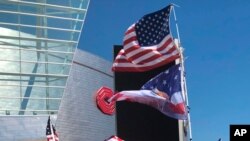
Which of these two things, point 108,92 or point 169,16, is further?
point 108,92

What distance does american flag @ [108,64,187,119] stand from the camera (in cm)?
1538

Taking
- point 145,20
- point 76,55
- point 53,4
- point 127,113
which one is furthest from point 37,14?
point 145,20

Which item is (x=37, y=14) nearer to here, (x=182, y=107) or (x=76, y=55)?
(x=76, y=55)

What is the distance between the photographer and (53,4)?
6038 cm

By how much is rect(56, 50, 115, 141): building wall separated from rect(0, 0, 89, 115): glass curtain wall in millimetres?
3102

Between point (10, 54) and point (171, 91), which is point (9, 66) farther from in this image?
point (171, 91)

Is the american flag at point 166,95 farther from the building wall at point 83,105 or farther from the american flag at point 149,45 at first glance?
the building wall at point 83,105

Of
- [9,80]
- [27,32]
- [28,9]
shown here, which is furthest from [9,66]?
[28,9]

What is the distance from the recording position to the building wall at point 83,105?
50.1 metres

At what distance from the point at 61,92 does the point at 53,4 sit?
1043cm

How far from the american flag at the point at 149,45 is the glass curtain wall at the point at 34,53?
35.7 m

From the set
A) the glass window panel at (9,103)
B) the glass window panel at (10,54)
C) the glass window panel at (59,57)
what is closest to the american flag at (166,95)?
the glass window panel at (9,103)

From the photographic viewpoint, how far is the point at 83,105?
5166cm

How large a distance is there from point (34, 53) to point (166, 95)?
4248cm
